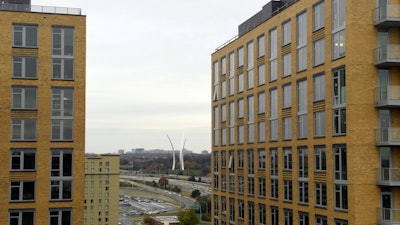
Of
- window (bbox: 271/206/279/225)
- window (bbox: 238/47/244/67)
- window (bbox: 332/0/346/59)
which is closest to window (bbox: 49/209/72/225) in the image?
window (bbox: 271/206/279/225)

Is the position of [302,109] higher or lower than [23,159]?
higher

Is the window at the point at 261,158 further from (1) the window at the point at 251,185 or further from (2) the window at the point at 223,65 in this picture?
(2) the window at the point at 223,65

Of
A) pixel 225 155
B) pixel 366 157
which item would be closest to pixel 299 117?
pixel 366 157

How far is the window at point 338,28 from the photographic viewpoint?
36406 millimetres

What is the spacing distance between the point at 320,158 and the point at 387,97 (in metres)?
7.31

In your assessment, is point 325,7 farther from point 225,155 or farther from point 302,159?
point 225,155

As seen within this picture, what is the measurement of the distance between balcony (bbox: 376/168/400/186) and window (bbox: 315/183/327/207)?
4.99 metres

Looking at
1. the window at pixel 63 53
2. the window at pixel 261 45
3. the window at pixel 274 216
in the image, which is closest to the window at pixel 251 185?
the window at pixel 274 216

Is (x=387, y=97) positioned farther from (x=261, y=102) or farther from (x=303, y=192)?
(x=261, y=102)

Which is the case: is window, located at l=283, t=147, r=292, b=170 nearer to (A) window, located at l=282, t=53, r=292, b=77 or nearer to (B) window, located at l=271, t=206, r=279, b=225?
(B) window, located at l=271, t=206, r=279, b=225

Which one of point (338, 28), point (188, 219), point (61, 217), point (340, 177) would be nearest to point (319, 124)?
point (340, 177)

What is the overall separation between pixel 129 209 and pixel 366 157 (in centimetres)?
17150

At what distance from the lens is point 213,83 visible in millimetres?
63906

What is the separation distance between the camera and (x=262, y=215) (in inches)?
1955
